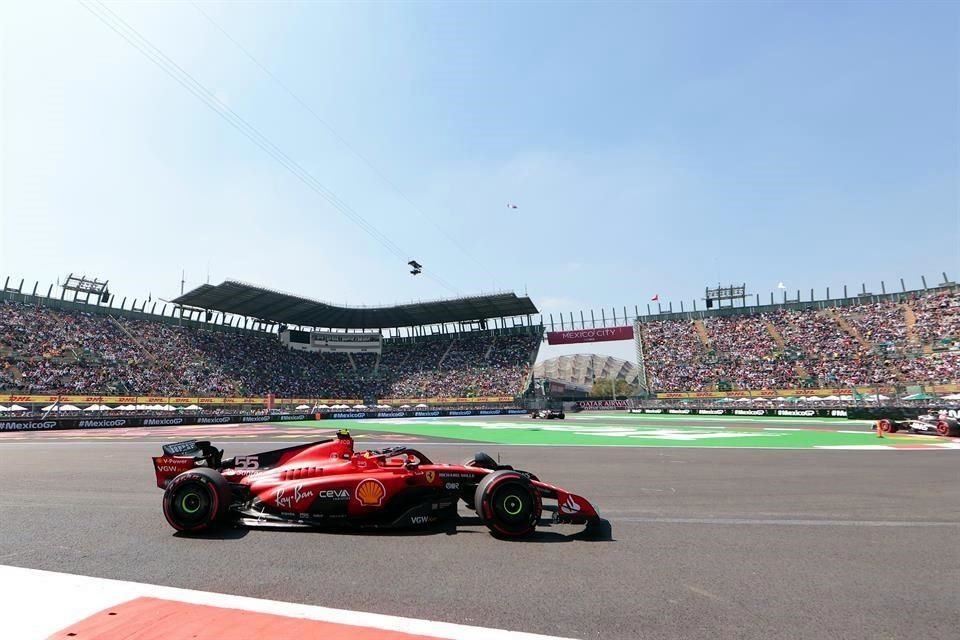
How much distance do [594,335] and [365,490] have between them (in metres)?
57.2

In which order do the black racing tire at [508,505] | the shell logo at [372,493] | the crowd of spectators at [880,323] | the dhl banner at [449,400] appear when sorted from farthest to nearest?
the dhl banner at [449,400]
the crowd of spectators at [880,323]
the shell logo at [372,493]
the black racing tire at [508,505]

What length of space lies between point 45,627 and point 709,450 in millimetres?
14630

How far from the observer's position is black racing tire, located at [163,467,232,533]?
5.65 metres

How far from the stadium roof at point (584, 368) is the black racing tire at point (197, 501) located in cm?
14359

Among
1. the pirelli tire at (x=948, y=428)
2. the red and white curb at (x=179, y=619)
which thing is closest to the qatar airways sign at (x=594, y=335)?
the pirelli tire at (x=948, y=428)

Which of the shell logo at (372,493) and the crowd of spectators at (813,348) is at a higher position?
the crowd of spectators at (813,348)

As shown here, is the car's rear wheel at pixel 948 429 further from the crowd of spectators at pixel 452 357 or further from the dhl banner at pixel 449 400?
the dhl banner at pixel 449 400

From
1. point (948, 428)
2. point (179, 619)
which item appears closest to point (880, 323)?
point (948, 428)

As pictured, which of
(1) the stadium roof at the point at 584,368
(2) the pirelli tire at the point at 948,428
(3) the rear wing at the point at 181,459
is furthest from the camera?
(1) the stadium roof at the point at 584,368

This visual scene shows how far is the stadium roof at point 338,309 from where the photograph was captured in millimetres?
54125

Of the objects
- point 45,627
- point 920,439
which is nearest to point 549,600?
point 45,627

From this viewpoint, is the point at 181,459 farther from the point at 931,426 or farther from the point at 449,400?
the point at 449,400

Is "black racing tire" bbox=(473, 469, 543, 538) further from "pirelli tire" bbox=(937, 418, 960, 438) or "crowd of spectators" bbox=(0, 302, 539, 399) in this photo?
"crowd of spectators" bbox=(0, 302, 539, 399)

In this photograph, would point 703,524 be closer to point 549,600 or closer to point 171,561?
point 549,600
